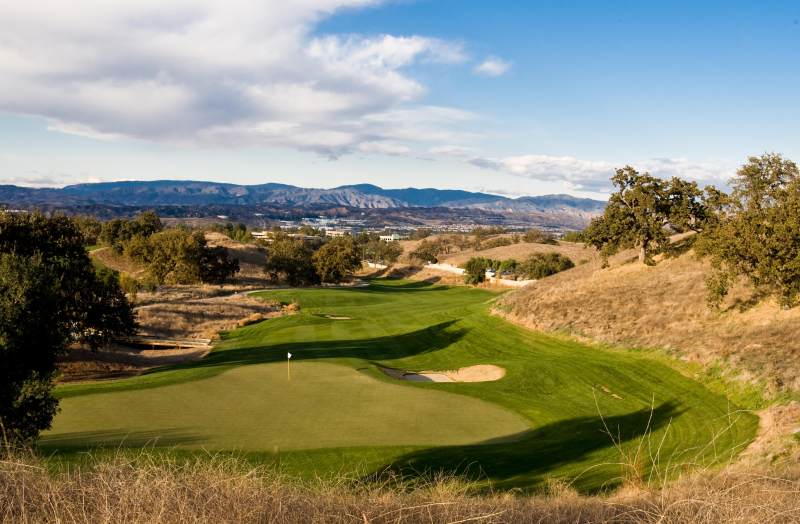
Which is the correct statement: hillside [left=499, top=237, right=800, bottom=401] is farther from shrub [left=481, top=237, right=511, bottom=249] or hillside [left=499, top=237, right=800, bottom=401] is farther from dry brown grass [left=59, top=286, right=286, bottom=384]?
shrub [left=481, top=237, right=511, bottom=249]

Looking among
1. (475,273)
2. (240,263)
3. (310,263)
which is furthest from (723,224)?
(240,263)

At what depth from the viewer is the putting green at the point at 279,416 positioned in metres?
12.7

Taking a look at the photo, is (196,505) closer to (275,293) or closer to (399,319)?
(399,319)

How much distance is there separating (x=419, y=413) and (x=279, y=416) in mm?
4231

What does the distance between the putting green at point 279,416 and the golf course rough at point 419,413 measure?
58 mm

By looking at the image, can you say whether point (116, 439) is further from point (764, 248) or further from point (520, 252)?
point (520, 252)

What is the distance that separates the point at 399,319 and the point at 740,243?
23.6 m

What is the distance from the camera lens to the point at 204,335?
32.8m

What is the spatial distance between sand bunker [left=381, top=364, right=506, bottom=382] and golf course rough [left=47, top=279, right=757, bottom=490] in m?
0.63

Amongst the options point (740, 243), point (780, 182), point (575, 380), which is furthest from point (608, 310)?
point (780, 182)

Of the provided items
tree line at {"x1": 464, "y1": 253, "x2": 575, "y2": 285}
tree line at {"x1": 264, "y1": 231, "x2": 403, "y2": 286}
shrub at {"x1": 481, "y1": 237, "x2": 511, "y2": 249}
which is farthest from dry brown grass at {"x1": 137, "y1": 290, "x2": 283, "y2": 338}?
shrub at {"x1": 481, "y1": 237, "x2": 511, "y2": 249}

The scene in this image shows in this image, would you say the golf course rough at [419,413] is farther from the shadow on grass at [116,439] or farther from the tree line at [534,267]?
the tree line at [534,267]

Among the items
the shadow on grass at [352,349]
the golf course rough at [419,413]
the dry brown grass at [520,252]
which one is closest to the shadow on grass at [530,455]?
the golf course rough at [419,413]

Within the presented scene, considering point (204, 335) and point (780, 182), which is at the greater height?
point (780, 182)
